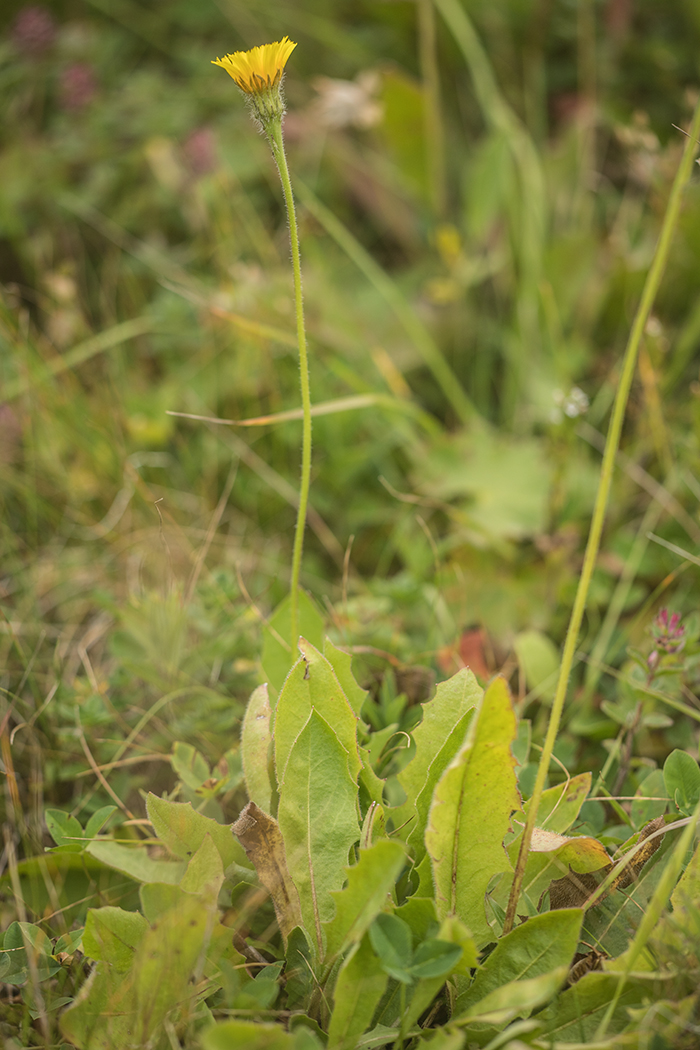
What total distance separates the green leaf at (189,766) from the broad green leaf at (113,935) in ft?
0.57

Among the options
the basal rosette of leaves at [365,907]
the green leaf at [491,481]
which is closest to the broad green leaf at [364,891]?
the basal rosette of leaves at [365,907]

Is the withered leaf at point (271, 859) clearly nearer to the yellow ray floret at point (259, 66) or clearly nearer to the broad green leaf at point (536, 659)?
the broad green leaf at point (536, 659)

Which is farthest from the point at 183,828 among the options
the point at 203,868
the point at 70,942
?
the point at 70,942

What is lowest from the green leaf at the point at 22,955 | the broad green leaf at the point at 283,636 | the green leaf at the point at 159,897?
the green leaf at the point at 22,955

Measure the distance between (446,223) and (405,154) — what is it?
0.21 m

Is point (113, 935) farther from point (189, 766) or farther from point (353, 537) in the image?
point (353, 537)

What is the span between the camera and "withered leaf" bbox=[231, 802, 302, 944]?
30.1 inches

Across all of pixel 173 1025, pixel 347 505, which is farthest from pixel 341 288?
pixel 173 1025

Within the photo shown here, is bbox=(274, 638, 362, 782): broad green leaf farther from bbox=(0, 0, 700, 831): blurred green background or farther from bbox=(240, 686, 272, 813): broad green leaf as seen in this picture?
bbox=(0, 0, 700, 831): blurred green background

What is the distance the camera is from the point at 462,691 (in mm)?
822

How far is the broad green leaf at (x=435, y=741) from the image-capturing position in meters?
0.81

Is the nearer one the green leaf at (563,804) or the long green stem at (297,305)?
the long green stem at (297,305)

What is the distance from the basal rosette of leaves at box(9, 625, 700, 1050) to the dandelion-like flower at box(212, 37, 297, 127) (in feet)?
1.72

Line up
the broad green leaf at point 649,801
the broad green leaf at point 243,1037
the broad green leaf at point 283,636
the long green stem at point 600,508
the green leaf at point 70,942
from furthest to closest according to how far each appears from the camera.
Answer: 1. the broad green leaf at point 283,636
2. the broad green leaf at point 649,801
3. the green leaf at point 70,942
4. the long green stem at point 600,508
5. the broad green leaf at point 243,1037
